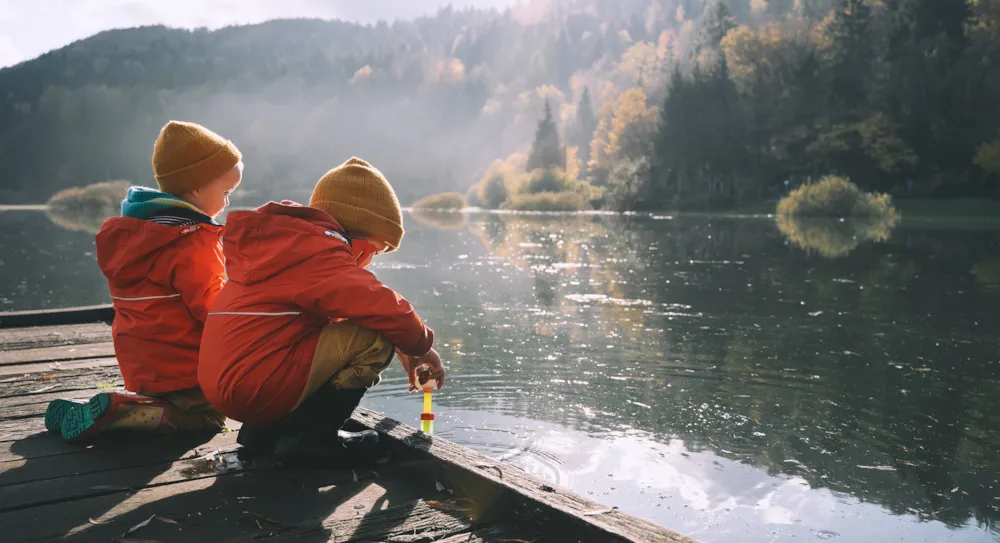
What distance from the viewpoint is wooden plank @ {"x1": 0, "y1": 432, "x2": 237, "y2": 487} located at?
3.13 meters

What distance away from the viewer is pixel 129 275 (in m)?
3.61

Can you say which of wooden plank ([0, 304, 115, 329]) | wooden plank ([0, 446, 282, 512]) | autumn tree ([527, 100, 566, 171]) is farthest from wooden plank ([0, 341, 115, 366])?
autumn tree ([527, 100, 566, 171])

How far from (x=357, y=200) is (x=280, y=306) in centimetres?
53

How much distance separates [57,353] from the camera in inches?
215

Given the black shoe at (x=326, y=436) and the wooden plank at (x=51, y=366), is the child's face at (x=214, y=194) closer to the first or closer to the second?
the black shoe at (x=326, y=436)

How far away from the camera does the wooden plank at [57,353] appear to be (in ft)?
17.3

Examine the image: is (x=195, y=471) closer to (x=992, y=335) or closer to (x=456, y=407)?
(x=456, y=407)

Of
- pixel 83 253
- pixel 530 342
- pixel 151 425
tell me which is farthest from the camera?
pixel 83 253

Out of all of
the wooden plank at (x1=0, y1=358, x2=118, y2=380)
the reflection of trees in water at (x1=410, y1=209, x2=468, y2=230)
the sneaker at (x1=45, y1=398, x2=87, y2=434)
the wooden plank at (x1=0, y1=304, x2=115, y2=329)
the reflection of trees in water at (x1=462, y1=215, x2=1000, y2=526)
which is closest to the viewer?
the sneaker at (x1=45, y1=398, x2=87, y2=434)

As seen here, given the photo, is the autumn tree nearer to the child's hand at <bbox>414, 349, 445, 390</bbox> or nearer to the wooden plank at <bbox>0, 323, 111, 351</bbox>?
the wooden plank at <bbox>0, 323, 111, 351</bbox>

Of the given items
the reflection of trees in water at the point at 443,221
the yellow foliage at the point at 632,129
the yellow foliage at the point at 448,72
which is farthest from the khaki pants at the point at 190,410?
the yellow foliage at the point at 448,72

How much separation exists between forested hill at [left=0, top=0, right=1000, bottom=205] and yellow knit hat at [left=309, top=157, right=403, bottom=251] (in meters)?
53.6

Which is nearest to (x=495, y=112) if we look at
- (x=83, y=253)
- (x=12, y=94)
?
(x=12, y=94)

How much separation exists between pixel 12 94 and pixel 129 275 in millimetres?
143419
